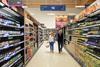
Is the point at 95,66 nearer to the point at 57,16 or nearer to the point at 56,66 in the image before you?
the point at 56,66

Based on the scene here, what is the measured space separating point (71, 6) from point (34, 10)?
5538mm

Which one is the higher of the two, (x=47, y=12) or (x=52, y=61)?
(x=47, y=12)

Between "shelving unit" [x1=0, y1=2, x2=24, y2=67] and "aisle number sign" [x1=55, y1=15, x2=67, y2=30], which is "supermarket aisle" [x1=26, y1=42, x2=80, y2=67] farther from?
"aisle number sign" [x1=55, y1=15, x2=67, y2=30]

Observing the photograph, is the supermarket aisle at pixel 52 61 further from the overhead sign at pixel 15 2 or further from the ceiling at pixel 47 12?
the ceiling at pixel 47 12

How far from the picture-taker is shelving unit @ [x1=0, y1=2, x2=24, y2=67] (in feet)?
16.1

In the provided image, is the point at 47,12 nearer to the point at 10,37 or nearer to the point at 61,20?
the point at 61,20

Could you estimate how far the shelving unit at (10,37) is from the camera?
4.91 metres

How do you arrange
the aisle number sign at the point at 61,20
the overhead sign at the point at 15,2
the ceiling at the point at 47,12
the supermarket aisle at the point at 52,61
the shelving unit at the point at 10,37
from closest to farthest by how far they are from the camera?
the shelving unit at the point at 10,37
the overhead sign at the point at 15,2
the supermarket aisle at the point at 52,61
the ceiling at the point at 47,12
the aisle number sign at the point at 61,20

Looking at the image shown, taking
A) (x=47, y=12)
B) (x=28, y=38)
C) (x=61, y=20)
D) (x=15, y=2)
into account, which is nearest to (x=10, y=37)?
(x=15, y=2)

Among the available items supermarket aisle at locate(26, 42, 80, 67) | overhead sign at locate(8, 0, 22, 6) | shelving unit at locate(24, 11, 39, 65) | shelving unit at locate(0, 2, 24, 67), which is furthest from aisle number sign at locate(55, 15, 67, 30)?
shelving unit at locate(0, 2, 24, 67)

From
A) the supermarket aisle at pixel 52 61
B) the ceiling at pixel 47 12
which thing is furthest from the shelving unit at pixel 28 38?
the ceiling at pixel 47 12

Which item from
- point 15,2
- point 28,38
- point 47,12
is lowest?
point 28,38

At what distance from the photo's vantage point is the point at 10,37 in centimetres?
590

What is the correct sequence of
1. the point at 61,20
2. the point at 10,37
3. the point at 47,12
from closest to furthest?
the point at 10,37 < the point at 61,20 < the point at 47,12
